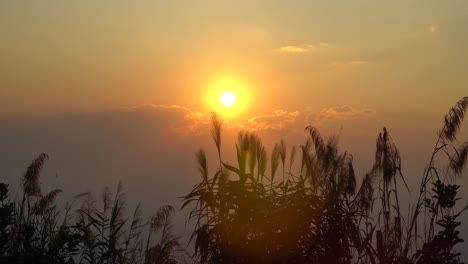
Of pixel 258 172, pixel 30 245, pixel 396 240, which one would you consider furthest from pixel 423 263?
pixel 30 245

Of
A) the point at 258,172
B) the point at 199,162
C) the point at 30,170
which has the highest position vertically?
the point at 30,170

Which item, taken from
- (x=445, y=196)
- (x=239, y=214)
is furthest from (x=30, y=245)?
(x=445, y=196)

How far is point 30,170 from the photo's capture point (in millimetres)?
10250

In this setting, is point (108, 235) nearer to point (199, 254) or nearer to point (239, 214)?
point (199, 254)

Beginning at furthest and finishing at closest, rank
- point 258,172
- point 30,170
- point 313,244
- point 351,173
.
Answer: point 30,170 → point 351,173 → point 258,172 → point 313,244

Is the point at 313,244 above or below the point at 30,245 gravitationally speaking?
below

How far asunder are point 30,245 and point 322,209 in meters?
3.92

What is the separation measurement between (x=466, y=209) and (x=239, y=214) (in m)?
3.14

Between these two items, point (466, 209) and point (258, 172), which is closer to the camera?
point (258, 172)

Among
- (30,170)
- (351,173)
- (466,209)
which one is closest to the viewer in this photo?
(466,209)

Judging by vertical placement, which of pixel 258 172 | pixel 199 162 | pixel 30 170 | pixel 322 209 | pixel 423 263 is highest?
pixel 30 170

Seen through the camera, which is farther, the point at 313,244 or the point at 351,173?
the point at 351,173

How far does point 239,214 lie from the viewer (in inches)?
259

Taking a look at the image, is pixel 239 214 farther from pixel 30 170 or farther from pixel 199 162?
pixel 30 170
